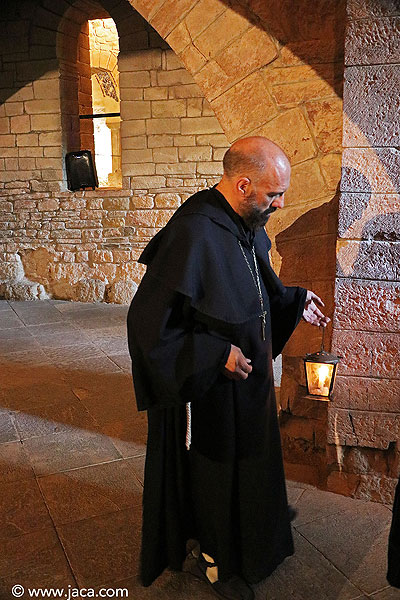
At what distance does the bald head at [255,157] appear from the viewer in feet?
5.87

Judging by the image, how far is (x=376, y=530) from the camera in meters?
2.49

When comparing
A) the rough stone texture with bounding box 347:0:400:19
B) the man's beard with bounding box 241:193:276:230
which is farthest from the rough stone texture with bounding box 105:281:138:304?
the man's beard with bounding box 241:193:276:230

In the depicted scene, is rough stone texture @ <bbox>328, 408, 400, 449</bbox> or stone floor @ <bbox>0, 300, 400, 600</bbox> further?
rough stone texture @ <bbox>328, 408, 400, 449</bbox>

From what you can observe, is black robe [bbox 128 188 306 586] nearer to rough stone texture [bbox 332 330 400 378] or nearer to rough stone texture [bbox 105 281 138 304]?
rough stone texture [bbox 332 330 400 378]

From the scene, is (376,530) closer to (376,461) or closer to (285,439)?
(376,461)

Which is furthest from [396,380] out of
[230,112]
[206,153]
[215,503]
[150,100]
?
[150,100]

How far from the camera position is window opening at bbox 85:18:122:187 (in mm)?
10469

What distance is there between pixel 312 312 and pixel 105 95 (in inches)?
409

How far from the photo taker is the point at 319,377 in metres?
2.35

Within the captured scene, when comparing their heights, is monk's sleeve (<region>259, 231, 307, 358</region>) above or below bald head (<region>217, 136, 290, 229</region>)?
below

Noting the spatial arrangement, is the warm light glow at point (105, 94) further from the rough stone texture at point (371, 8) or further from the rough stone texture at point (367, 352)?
the rough stone texture at point (367, 352)

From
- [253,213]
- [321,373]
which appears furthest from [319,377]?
[253,213]

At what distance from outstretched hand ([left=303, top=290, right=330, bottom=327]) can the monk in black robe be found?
0.21 ft

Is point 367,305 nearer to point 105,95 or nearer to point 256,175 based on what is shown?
point 256,175
